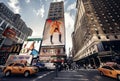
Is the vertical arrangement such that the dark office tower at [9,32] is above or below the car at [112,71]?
above

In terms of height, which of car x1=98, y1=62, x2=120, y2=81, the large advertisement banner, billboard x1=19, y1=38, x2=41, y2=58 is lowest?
car x1=98, y1=62, x2=120, y2=81

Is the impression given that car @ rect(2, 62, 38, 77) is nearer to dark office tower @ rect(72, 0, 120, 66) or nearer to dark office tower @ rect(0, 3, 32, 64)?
dark office tower @ rect(72, 0, 120, 66)

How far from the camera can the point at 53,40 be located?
162 feet

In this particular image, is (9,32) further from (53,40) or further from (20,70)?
(20,70)

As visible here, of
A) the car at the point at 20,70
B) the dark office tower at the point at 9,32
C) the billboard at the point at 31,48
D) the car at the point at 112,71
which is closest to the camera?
the car at the point at 112,71

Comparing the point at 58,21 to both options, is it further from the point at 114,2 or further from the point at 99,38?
the point at 114,2

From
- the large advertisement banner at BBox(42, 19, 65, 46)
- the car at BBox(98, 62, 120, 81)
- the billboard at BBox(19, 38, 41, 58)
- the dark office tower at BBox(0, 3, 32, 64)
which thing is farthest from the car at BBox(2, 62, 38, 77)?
the dark office tower at BBox(0, 3, 32, 64)

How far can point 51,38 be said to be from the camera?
1973 inches

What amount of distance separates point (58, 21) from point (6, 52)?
2639 centimetres

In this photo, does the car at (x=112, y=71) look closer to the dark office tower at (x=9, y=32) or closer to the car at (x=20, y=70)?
the car at (x=20, y=70)

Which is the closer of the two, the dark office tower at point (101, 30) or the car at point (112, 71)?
the car at point (112, 71)

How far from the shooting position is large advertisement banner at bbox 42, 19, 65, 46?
158 ft

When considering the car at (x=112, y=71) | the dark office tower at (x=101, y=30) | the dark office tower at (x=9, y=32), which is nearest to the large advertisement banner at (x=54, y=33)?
the dark office tower at (x=101, y=30)

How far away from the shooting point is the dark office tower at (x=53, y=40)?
4828 cm
